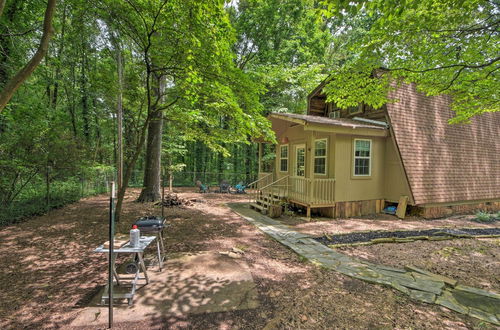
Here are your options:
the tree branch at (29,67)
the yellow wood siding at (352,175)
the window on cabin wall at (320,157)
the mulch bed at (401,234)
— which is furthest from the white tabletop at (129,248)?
the window on cabin wall at (320,157)

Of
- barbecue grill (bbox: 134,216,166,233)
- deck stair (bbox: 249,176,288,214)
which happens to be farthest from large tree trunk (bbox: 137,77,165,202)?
barbecue grill (bbox: 134,216,166,233)

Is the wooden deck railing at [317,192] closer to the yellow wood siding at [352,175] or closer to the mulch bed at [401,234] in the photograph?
the yellow wood siding at [352,175]

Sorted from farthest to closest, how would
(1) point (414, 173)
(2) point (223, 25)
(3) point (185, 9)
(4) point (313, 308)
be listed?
1. (1) point (414, 173)
2. (2) point (223, 25)
3. (3) point (185, 9)
4. (4) point (313, 308)

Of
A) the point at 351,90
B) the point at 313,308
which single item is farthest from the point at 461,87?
the point at 313,308

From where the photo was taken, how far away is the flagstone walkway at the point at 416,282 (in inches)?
110

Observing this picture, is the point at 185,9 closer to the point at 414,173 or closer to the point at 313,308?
the point at 313,308

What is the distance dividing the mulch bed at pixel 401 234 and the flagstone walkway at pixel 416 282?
61 centimetres

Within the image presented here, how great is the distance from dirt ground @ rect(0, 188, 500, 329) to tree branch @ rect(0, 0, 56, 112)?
2495mm

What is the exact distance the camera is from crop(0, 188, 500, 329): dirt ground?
2.43 metres

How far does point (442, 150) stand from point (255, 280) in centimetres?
943

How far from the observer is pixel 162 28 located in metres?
4.65

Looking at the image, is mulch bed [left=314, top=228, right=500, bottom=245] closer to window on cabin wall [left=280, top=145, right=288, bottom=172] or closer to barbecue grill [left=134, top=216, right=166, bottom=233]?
barbecue grill [left=134, top=216, right=166, bottom=233]

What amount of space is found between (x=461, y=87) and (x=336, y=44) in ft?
48.8

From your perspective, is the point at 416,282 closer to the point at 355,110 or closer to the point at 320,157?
the point at 320,157
